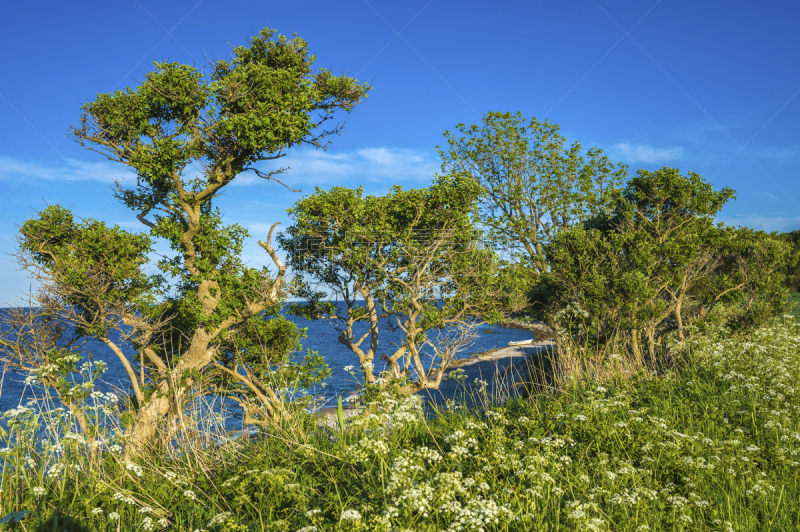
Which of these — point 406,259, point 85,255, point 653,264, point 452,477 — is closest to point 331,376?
point 406,259

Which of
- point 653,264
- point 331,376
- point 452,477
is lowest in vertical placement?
point 331,376

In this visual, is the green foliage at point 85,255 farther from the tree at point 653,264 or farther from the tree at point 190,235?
the tree at point 653,264

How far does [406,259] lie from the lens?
13.6 metres

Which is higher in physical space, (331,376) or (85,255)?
(85,255)

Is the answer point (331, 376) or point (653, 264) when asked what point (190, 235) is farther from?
point (653, 264)

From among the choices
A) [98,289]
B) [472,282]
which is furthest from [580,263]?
[98,289]

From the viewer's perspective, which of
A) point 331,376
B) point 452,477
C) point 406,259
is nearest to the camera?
point 452,477

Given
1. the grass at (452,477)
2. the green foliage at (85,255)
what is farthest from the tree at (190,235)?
the grass at (452,477)

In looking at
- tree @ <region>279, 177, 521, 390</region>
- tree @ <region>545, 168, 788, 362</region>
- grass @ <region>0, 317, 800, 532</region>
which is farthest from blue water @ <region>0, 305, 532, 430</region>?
tree @ <region>545, 168, 788, 362</region>

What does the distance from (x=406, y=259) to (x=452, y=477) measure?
10288mm

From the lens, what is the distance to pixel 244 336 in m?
13.1

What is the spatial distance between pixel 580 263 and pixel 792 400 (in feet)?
21.3

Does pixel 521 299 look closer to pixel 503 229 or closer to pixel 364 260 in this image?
pixel 364 260

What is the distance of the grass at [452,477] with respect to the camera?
3.42 metres
